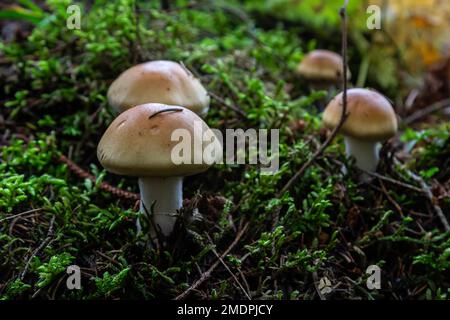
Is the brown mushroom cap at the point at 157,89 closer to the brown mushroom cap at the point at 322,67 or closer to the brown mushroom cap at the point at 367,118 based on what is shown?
the brown mushroom cap at the point at 367,118

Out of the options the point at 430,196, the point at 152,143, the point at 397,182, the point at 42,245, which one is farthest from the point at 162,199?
the point at 430,196

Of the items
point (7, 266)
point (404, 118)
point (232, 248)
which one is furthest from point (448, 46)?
point (7, 266)

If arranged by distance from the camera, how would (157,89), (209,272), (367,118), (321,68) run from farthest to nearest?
1. (321,68)
2. (367,118)
3. (157,89)
4. (209,272)

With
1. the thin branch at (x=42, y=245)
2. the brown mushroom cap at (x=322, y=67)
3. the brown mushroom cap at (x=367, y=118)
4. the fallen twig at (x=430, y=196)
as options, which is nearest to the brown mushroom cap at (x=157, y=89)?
the thin branch at (x=42, y=245)

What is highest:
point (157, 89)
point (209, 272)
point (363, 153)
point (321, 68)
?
point (321, 68)

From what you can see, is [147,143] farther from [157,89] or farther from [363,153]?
[363,153]

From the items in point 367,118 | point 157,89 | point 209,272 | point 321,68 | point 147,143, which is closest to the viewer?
point 147,143

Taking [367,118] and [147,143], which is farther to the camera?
[367,118]

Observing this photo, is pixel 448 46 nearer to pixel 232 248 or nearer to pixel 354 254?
pixel 354 254
